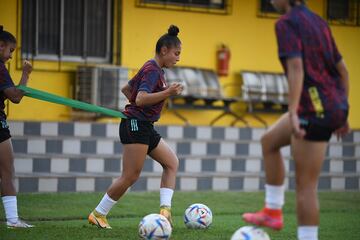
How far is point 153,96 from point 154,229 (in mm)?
1328

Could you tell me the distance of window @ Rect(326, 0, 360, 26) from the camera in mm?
17266

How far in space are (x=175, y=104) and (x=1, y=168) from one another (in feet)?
22.1

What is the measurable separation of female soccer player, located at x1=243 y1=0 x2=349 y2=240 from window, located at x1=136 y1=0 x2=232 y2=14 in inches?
349

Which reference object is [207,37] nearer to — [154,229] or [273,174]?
[154,229]

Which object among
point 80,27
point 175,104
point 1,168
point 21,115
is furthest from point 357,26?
point 1,168

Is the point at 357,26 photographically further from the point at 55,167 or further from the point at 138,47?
the point at 55,167

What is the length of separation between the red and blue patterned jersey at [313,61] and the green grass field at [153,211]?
230 centimetres

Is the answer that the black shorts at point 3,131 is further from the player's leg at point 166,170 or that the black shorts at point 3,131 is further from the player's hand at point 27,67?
the player's leg at point 166,170

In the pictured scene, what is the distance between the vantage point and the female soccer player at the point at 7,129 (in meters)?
8.40

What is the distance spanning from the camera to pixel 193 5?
15680 mm

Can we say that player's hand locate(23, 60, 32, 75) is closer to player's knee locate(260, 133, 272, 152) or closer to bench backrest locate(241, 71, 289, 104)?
player's knee locate(260, 133, 272, 152)

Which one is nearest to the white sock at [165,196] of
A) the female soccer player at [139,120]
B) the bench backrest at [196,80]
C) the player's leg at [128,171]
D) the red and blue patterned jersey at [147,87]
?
the female soccer player at [139,120]

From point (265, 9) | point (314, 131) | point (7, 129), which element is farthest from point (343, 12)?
point (314, 131)

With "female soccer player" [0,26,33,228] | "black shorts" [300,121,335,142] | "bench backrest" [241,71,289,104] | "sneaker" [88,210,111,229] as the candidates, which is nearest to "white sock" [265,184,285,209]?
"black shorts" [300,121,335,142]
